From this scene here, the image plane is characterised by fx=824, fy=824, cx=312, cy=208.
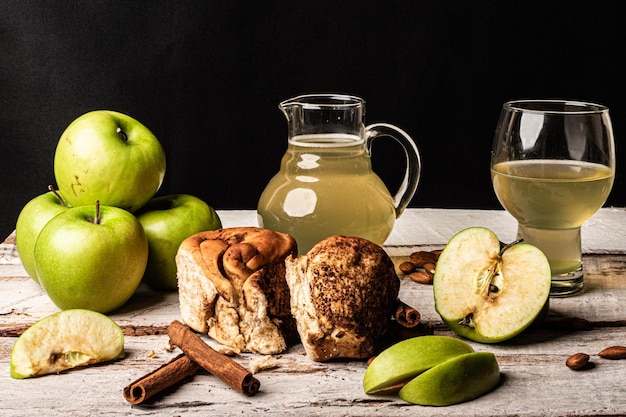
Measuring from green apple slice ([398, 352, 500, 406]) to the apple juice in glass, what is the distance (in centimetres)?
47

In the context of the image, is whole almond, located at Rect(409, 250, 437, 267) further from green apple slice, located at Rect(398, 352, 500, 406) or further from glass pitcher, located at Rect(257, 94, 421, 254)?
green apple slice, located at Rect(398, 352, 500, 406)

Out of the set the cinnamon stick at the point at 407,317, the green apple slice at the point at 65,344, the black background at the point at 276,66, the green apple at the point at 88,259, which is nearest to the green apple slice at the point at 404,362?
the cinnamon stick at the point at 407,317

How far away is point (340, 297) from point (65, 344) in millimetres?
425

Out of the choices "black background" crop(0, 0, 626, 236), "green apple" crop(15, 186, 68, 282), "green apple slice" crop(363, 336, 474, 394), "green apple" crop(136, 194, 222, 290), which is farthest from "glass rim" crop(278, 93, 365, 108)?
"black background" crop(0, 0, 626, 236)

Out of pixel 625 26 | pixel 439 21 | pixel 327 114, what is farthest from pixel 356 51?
pixel 327 114

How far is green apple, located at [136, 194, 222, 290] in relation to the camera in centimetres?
157

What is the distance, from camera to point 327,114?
1579mm

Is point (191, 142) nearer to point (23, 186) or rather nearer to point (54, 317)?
point (23, 186)

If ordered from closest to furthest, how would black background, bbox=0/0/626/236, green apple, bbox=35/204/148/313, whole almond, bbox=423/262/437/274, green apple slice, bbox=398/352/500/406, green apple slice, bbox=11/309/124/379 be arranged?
green apple slice, bbox=398/352/500/406 → green apple slice, bbox=11/309/124/379 → green apple, bbox=35/204/148/313 → whole almond, bbox=423/262/437/274 → black background, bbox=0/0/626/236

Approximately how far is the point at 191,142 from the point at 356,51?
23.3 inches

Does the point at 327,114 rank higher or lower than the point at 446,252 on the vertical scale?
higher

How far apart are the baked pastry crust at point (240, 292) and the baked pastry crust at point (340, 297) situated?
43mm

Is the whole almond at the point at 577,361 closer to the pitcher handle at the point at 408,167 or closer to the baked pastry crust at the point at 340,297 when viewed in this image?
the baked pastry crust at the point at 340,297

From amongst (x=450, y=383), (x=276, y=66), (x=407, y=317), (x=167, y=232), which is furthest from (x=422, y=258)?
(x=276, y=66)
